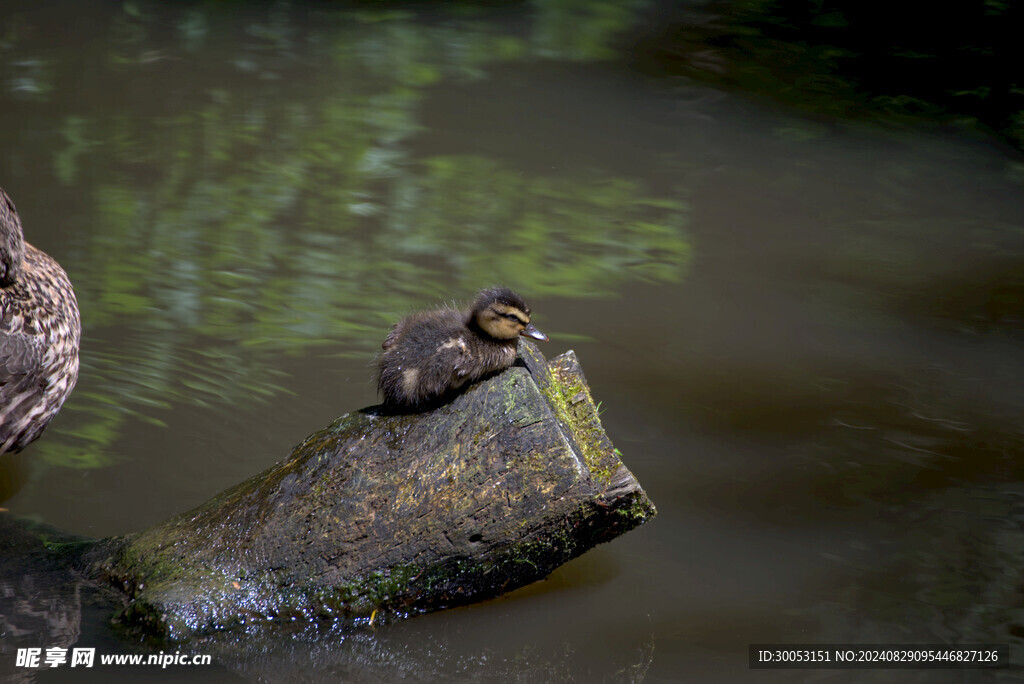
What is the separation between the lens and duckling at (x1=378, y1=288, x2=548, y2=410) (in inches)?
138

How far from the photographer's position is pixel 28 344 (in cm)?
409

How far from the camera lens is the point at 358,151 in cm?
774

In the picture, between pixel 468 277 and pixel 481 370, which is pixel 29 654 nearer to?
pixel 481 370

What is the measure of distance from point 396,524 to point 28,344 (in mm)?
1741

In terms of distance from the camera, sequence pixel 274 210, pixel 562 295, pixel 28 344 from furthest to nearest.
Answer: pixel 274 210 → pixel 562 295 → pixel 28 344

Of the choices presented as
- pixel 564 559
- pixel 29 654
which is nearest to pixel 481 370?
pixel 564 559

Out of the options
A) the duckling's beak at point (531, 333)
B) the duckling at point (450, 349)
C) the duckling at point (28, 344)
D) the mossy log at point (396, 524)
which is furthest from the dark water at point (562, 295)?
the duckling's beak at point (531, 333)

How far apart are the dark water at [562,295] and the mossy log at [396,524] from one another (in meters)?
0.13

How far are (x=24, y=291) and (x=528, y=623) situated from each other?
241 cm

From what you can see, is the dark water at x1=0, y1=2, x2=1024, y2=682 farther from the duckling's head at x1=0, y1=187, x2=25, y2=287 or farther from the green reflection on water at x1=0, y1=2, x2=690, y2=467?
the duckling's head at x1=0, y1=187, x2=25, y2=287

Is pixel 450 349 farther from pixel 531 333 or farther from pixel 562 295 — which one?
pixel 562 295

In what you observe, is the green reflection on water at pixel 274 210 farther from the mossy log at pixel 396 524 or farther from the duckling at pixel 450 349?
the duckling at pixel 450 349

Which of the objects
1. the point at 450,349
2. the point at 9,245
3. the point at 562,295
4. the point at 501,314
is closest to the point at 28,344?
the point at 9,245

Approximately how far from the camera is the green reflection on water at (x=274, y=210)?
532 centimetres
